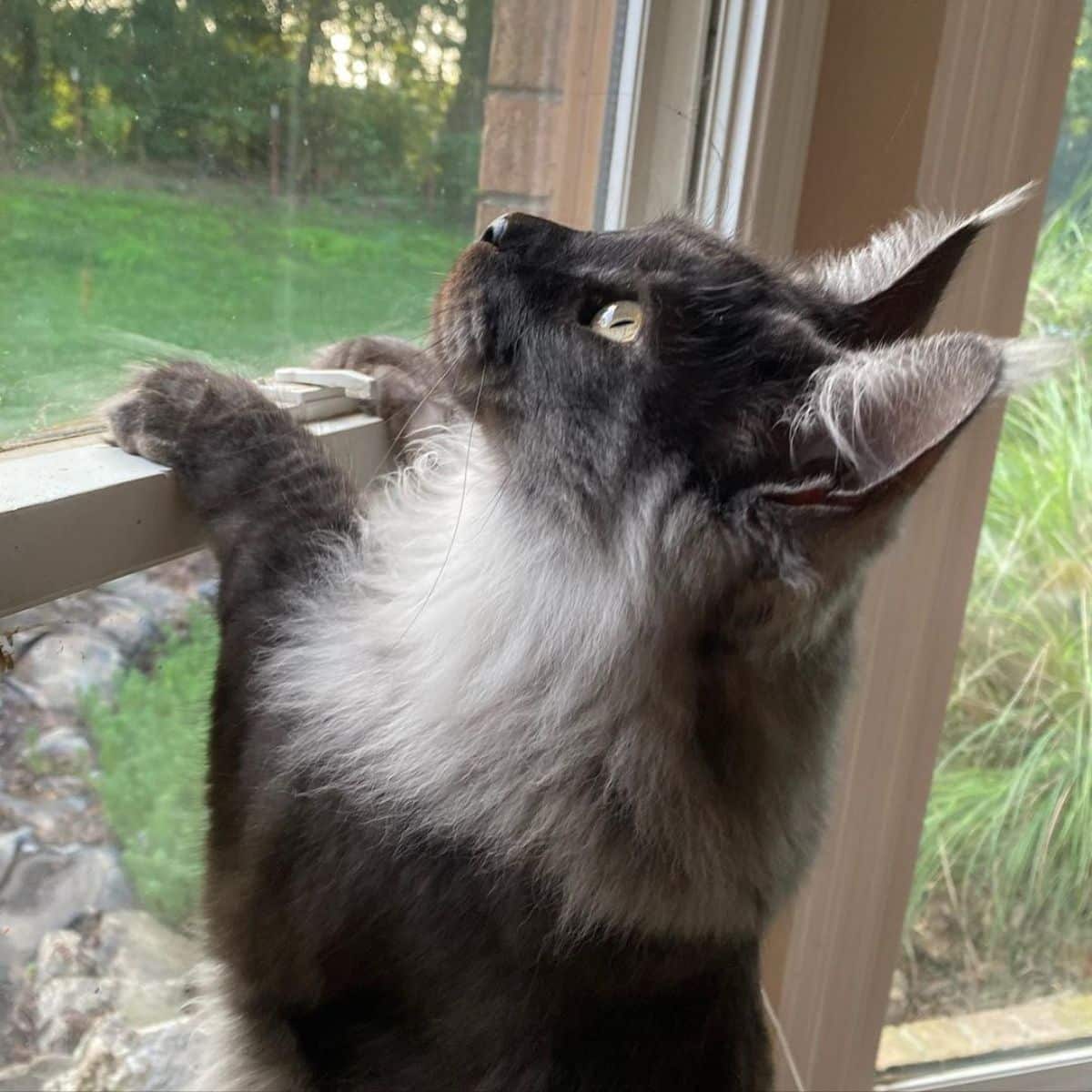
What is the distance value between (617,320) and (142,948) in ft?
2.68

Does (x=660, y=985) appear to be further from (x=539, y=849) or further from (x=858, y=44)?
(x=858, y=44)

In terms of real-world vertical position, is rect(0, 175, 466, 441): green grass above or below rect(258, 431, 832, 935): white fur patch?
above

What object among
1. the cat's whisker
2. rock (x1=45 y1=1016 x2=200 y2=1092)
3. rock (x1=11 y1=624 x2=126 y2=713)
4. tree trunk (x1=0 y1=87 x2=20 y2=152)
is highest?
tree trunk (x1=0 y1=87 x2=20 y2=152)

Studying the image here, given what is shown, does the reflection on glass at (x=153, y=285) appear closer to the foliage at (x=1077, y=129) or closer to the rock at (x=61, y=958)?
the rock at (x=61, y=958)

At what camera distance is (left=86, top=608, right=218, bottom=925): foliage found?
1063 mm

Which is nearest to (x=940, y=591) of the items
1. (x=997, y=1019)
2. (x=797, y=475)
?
(x=797, y=475)

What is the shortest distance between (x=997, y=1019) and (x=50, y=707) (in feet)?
5.70

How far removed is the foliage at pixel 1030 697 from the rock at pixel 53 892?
126 cm

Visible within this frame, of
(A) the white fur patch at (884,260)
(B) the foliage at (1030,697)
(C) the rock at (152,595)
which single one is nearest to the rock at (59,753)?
(C) the rock at (152,595)

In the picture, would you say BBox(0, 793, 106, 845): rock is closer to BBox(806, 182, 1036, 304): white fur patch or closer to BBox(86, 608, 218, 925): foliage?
BBox(86, 608, 218, 925): foliage

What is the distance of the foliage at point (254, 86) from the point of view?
2.58ft

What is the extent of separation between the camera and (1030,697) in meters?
1.76

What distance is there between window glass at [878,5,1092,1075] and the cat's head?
0.62 meters

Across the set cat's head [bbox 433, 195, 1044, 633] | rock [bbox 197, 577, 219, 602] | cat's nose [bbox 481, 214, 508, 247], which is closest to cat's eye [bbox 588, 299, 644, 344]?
cat's head [bbox 433, 195, 1044, 633]
